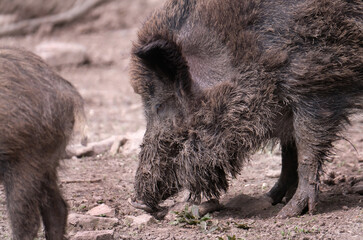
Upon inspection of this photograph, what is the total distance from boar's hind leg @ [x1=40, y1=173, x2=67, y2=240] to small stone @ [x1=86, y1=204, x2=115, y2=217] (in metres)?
0.86

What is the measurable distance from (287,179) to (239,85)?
1177 millimetres

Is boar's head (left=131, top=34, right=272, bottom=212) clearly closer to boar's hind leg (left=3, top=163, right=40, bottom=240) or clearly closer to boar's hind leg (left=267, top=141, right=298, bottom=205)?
Answer: boar's hind leg (left=267, top=141, right=298, bottom=205)

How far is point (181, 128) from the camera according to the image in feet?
17.8

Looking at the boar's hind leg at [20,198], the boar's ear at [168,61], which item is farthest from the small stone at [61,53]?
the boar's hind leg at [20,198]

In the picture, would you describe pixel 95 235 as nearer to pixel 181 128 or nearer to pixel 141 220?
pixel 141 220

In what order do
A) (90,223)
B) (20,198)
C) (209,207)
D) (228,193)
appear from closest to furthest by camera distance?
(20,198), (90,223), (209,207), (228,193)

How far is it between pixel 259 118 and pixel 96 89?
6.73 meters

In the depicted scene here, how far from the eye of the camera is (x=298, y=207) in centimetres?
523

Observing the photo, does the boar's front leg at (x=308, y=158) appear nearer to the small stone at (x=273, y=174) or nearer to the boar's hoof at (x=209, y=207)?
the boar's hoof at (x=209, y=207)

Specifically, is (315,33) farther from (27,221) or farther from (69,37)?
(69,37)

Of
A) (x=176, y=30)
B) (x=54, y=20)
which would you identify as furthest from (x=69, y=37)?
(x=176, y=30)

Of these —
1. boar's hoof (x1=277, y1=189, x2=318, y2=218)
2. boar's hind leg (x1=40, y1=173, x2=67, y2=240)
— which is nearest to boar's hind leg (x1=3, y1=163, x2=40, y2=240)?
boar's hind leg (x1=40, y1=173, x2=67, y2=240)

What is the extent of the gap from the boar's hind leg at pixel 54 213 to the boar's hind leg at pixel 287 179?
7.09 ft

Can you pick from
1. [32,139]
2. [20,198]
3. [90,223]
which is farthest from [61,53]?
[20,198]
